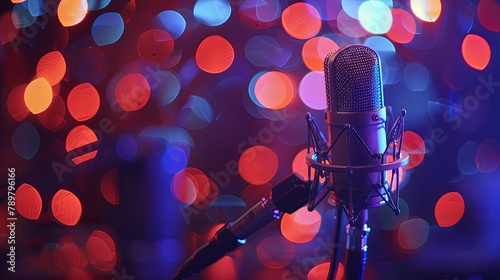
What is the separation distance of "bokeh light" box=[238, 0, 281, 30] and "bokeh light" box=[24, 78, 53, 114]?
1.76 ft

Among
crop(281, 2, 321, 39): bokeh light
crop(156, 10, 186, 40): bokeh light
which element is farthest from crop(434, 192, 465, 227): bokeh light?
crop(156, 10, 186, 40): bokeh light

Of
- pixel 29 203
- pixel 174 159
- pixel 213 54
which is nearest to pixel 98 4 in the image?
pixel 213 54

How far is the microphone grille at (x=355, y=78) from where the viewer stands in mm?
477

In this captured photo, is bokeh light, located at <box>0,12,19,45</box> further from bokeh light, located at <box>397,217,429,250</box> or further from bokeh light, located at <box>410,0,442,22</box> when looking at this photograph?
bokeh light, located at <box>397,217,429,250</box>

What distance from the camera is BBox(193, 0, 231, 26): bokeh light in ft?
3.54

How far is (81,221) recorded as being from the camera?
1137mm

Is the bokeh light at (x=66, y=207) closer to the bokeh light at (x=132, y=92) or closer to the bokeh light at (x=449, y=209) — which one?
the bokeh light at (x=132, y=92)

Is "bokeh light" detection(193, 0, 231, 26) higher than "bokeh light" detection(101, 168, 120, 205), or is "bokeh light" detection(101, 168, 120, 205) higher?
"bokeh light" detection(193, 0, 231, 26)

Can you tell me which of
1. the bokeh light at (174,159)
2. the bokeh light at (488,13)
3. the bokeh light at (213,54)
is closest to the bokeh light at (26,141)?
the bokeh light at (174,159)

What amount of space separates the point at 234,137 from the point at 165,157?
0.18 m

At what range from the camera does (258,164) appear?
113cm

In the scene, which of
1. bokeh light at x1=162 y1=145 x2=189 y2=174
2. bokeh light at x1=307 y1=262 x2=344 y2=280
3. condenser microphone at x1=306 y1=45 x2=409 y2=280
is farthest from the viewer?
bokeh light at x1=162 y1=145 x2=189 y2=174

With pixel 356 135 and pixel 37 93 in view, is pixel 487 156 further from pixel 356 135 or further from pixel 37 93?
pixel 37 93

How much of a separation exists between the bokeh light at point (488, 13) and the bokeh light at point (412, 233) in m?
Answer: 0.50
